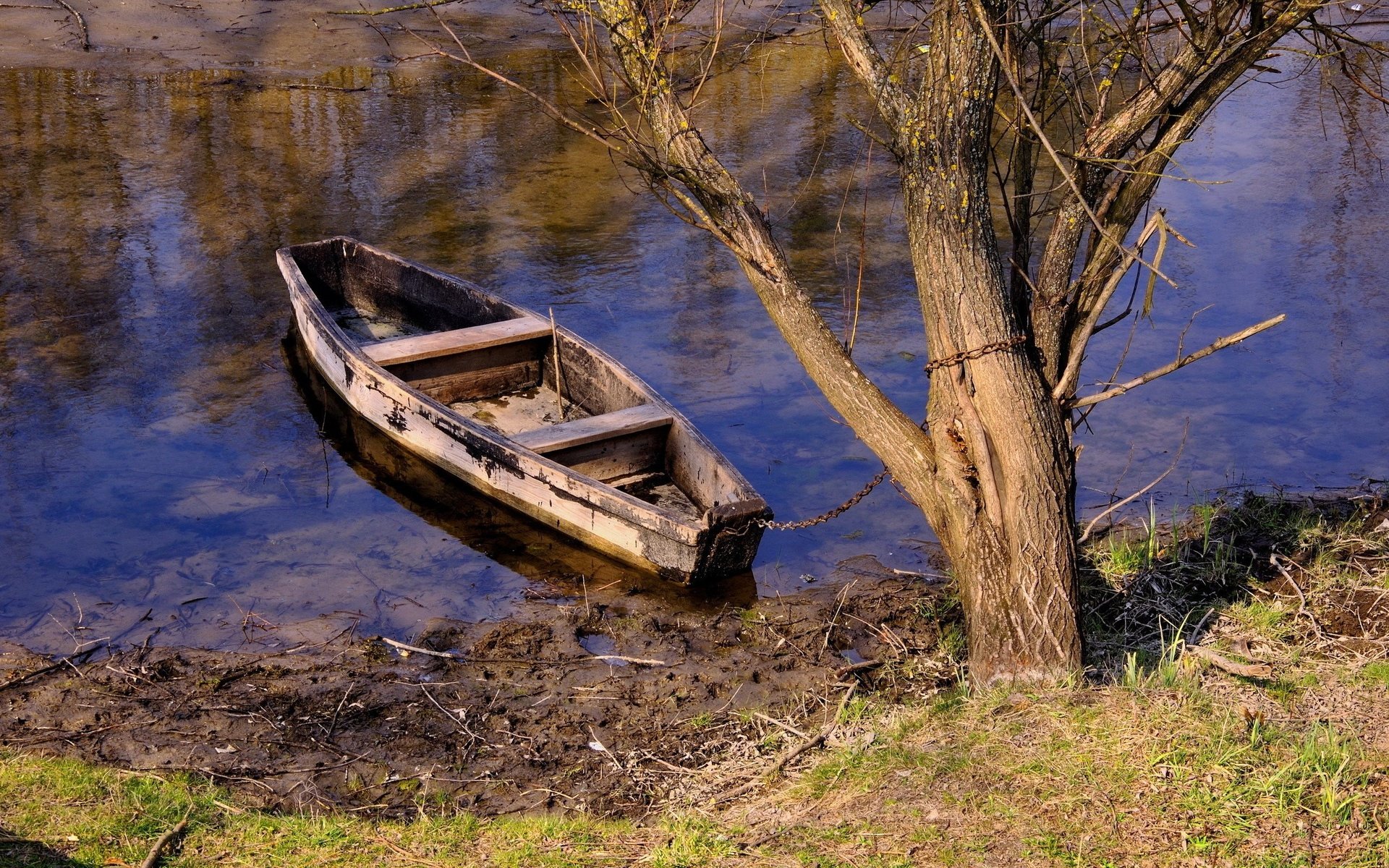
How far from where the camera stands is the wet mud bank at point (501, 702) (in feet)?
17.0

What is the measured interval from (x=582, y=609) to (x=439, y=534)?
4.66 ft

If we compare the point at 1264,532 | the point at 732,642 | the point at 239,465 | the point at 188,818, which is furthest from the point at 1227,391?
the point at 188,818

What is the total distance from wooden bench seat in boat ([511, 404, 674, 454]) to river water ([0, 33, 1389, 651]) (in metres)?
0.57

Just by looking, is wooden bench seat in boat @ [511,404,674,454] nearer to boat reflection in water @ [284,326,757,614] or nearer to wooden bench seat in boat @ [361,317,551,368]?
boat reflection in water @ [284,326,757,614]

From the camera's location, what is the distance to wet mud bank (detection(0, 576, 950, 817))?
520 cm

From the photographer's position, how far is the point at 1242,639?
5684mm

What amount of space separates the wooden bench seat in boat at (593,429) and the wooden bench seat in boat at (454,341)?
4.36ft

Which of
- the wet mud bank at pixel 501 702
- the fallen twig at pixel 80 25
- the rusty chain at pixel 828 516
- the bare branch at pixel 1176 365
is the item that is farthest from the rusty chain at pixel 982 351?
the fallen twig at pixel 80 25

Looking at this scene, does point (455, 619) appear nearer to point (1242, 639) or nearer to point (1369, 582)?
point (1242, 639)

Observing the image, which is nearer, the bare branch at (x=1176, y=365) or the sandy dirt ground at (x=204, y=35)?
the bare branch at (x=1176, y=365)

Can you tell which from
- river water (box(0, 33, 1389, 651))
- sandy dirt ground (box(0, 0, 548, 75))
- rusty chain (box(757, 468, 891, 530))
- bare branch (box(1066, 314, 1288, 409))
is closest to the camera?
bare branch (box(1066, 314, 1288, 409))

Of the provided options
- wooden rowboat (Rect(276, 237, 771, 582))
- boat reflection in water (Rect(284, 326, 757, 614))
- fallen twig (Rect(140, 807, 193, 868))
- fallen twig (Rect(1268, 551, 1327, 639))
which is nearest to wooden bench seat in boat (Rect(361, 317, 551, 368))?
wooden rowboat (Rect(276, 237, 771, 582))

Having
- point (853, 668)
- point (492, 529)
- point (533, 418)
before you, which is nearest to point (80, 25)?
point (533, 418)

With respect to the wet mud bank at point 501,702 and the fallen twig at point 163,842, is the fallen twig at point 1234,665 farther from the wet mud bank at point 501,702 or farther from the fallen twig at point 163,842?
the fallen twig at point 163,842
